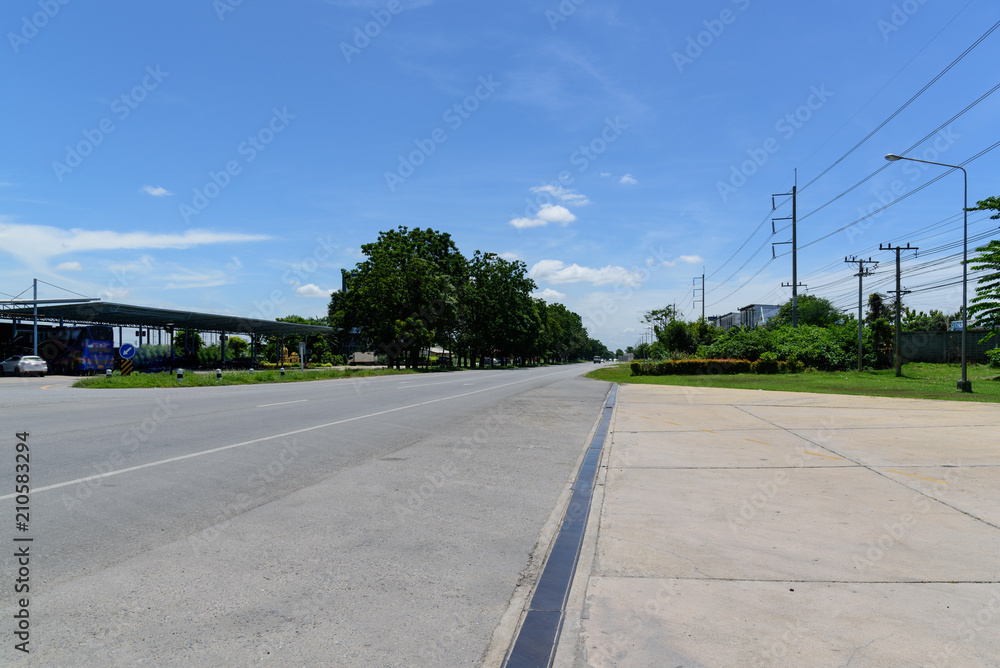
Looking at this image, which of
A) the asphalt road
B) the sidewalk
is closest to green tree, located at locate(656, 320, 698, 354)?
the sidewalk

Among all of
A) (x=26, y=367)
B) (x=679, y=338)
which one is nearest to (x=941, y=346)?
(x=679, y=338)

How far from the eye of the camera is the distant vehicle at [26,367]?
36969mm

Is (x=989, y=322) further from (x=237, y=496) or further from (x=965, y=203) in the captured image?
(x=237, y=496)

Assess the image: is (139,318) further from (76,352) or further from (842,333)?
(842,333)

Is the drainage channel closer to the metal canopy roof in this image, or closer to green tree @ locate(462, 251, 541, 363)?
the metal canopy roof

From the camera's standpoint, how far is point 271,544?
4965 mm

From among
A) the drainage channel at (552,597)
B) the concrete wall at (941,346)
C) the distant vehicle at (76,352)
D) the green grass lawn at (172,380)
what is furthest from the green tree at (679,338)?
the drainage channel at (552,597)

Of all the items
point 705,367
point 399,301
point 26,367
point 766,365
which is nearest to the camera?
point 26,367

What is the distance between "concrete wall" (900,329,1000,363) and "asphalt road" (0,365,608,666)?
173 ft

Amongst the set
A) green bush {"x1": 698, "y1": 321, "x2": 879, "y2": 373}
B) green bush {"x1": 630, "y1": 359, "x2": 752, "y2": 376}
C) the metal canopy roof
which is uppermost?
the metal canopy roof

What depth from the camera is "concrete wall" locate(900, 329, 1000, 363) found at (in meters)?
49.1

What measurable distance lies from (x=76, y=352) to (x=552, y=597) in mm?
47148

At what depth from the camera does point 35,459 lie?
812 centimetres

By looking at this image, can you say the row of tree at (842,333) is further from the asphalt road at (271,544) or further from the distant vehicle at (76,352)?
the distant vehicle at (76,352)
